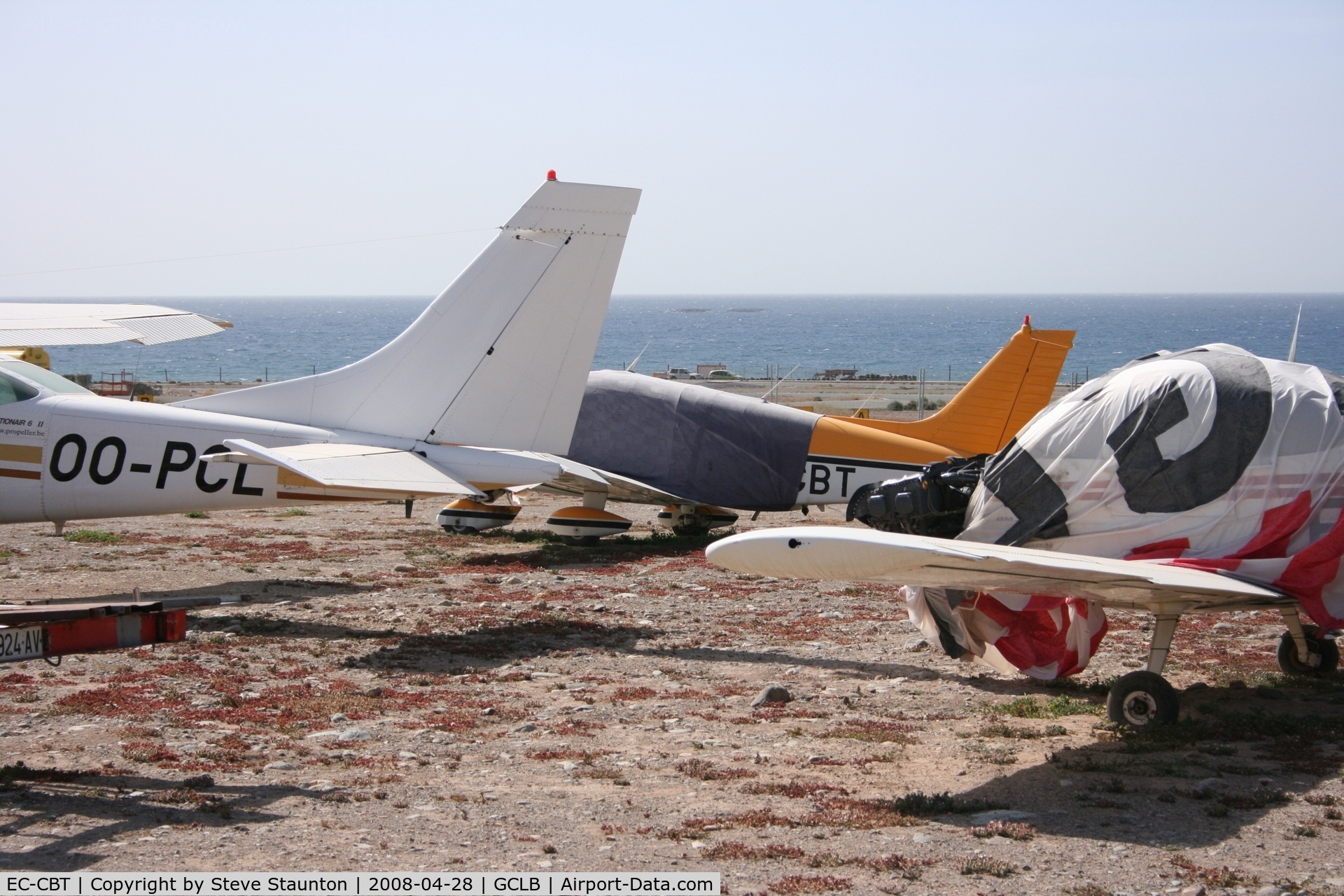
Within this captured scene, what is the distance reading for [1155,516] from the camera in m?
7.17

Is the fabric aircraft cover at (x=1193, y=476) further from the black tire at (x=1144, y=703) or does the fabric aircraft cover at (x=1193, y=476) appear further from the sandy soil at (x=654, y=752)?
the sandy soil at (x=654, y=752)

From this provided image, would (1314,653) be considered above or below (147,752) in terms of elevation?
above

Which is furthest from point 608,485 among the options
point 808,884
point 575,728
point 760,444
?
point 808,884

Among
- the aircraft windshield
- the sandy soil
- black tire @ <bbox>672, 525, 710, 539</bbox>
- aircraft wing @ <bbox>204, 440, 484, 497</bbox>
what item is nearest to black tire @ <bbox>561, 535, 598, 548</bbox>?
black tire @ <bbox>672, 525, 710, 539</bbox>

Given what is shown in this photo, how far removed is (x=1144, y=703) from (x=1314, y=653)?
2425mm

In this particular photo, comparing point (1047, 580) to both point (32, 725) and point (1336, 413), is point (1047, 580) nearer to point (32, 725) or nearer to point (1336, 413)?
point (1336, 413)

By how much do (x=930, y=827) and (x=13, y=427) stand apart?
9869 millimetres

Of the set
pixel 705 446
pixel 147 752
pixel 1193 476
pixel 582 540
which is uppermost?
pixel 1193 476

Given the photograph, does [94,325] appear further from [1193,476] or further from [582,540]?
[1193,476]

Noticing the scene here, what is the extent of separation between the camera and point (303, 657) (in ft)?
30.7

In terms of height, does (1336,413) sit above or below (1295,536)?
above

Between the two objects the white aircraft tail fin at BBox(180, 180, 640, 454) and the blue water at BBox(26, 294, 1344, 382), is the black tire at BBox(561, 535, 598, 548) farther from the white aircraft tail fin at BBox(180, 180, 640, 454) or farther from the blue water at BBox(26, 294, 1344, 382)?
the blue water at BBox(26, 294, 1344, 382)

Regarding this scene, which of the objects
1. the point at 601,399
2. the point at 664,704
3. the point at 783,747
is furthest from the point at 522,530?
the point at 783,747

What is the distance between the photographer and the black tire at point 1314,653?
27.8ft
